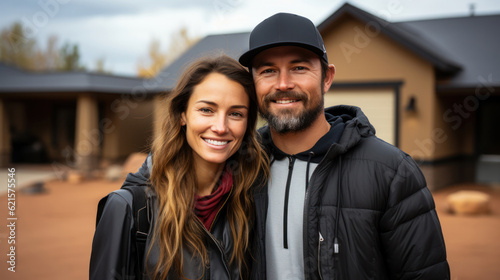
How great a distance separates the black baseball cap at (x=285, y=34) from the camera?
2348mm

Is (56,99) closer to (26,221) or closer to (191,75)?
(26,221)

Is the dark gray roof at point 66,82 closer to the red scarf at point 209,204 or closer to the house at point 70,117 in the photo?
the house at point 70,117

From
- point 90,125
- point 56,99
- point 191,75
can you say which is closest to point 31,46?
point 56,99

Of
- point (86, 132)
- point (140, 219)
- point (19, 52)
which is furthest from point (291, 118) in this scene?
point (19, 52)

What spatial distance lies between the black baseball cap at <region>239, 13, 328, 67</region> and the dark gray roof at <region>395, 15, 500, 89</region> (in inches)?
440

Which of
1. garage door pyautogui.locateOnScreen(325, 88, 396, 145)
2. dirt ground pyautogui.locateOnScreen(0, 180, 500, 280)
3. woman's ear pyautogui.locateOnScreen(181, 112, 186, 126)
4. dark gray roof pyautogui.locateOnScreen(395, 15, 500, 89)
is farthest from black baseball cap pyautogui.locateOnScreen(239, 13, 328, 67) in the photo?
dark gray roof pyautogui.locateOnScreen(395, 15, 500, 89)

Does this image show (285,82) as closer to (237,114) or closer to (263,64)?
(263,64)

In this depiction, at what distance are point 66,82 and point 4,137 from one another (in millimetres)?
3958

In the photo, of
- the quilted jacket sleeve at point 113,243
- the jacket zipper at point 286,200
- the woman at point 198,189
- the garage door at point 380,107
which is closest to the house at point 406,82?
the garage door at point 380,107

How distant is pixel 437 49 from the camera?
46.2 feet

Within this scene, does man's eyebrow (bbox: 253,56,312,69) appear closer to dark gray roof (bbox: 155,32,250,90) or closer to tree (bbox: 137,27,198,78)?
dark gray roof (bbox: 155,32,250,90)

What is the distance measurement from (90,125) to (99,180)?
2.64 m

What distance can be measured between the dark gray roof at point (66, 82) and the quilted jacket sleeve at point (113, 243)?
14.8 m

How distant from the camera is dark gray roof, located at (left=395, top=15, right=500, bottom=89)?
12.6 metres
